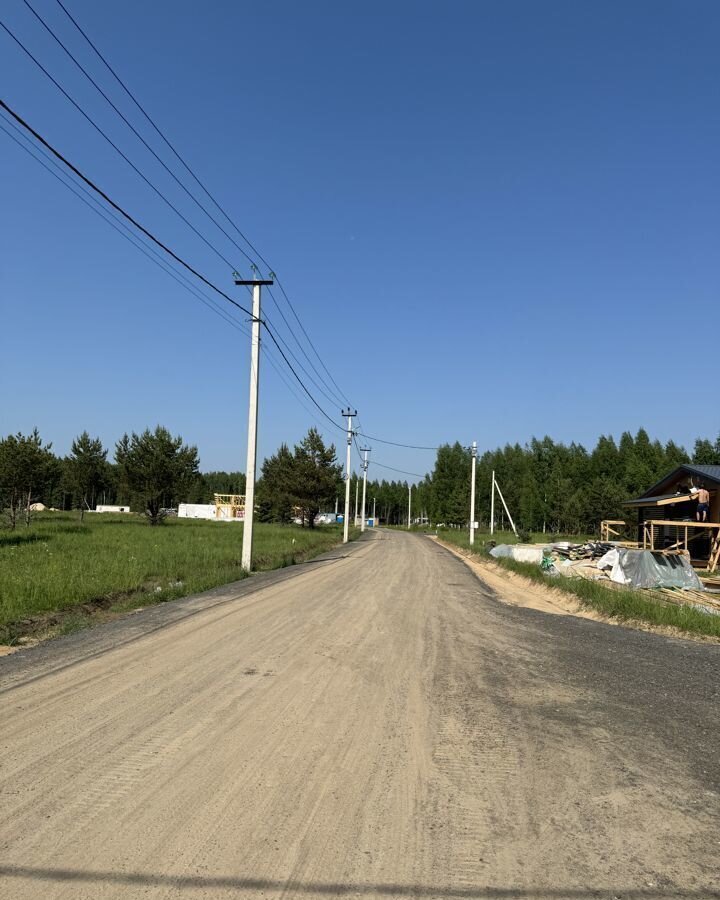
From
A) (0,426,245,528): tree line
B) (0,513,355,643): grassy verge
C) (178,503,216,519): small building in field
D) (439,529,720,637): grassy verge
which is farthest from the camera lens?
(178,503,216,519): small building in field

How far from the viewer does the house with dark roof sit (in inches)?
1182

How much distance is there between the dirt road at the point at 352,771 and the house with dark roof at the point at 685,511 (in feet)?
77.7

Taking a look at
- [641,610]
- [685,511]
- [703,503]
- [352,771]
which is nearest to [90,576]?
[352,771]

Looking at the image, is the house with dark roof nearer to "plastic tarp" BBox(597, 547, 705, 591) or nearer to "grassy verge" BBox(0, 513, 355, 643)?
"plastic tarp" BBox(597, 547, 705, 591)

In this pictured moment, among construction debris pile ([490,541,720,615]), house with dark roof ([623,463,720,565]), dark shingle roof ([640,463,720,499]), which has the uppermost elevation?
dark shingle roof ([640,463,720,499])

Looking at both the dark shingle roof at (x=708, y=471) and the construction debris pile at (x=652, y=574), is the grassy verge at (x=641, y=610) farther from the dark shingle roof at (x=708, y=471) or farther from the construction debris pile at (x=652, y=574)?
the dark shingle roof at (x=708, y=471)

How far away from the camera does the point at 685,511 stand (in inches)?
1357

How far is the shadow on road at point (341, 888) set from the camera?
10.3ft

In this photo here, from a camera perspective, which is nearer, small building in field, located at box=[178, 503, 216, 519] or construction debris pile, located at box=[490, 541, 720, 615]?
construction debris pile, located at box=[490, 541, 720, 615]

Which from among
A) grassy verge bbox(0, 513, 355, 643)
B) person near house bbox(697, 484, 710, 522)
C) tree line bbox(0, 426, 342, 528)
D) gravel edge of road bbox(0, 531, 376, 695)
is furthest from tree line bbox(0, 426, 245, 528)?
person near house bbox(697, 484, 710, 522)

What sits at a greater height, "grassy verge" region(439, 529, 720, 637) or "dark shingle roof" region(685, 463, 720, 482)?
"dark shingle roof" region(685, 463, 720, 482)

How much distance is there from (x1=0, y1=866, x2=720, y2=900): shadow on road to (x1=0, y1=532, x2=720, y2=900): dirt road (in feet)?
0.04

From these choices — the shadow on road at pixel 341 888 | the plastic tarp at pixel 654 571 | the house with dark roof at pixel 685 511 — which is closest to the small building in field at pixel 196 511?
the house with dark roof at pixel 685 511

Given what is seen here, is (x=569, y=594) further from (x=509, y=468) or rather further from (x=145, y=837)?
(x=509, y=468)
